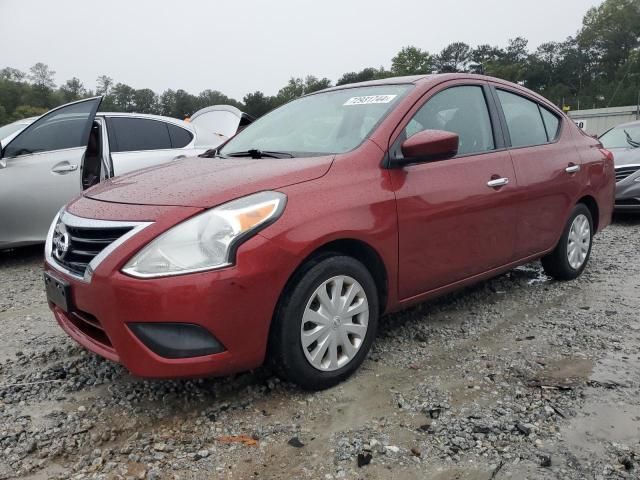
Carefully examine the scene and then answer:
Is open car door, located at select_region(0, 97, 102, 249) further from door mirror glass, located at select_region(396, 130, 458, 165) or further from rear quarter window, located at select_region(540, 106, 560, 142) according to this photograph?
rear quarter window, located at select_region(540, 106, 560, 142)

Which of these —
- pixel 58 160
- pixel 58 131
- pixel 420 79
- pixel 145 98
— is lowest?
pixel 58 160

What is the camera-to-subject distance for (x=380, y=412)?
2465 mm

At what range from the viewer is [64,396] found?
2.69 metres

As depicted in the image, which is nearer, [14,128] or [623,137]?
[14,128]

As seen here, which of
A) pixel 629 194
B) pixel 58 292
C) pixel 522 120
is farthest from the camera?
pixel 629 194

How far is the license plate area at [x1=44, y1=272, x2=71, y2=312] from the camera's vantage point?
2473 millimetres

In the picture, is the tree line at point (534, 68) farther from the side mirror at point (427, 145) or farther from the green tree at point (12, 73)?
the side mirror at point (427, 145)

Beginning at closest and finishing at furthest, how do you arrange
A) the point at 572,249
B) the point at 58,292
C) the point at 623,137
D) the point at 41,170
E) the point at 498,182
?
1. the point at 58,292
2. the point at 498,182
3. the point at 572,249
4. the point at 41,170
5. the point at 623,137

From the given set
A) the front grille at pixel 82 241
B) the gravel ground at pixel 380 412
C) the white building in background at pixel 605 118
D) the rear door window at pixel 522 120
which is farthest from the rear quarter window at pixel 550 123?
the white building in background at pixel 605 118

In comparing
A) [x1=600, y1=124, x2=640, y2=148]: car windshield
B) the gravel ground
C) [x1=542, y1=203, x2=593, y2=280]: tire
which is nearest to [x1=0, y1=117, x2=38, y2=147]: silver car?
the gravel ground

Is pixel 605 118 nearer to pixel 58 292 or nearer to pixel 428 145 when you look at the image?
pixel 428 145

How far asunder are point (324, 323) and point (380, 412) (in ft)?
1.53

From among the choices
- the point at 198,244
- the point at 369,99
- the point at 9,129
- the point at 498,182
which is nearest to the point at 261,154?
the point at 369,99

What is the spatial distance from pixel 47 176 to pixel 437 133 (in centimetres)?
397
